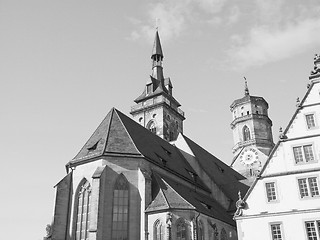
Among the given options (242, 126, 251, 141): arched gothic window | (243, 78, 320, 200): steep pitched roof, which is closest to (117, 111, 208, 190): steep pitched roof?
(243, 78, 320, 200): steep pitched roof

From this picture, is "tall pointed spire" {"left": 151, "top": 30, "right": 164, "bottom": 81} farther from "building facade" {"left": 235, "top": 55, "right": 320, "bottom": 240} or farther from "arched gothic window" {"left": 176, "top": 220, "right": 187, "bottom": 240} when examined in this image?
"building facade" {"left": 235, "top": 55, "right": 320, "bottom": 240}

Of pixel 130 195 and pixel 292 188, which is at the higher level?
pixel 130 195

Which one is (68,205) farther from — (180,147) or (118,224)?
(180,147)

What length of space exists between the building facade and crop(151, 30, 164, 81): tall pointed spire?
34.4 meters

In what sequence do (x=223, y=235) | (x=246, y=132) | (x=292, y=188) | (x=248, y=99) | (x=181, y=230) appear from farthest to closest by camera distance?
(x=248, y=99)
(x=246, y=132)
(x=223, y=235)
(x=181, y=230)
(x=292, y=188)

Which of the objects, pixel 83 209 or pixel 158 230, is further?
pixel 83 209

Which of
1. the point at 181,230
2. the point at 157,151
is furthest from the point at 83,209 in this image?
the point at 157,151

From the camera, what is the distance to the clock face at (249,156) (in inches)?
1984

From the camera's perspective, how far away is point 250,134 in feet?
170

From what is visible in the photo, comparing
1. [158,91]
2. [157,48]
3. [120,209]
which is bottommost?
[120,209]

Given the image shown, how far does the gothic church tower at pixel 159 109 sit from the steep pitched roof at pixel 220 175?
25.4 feet

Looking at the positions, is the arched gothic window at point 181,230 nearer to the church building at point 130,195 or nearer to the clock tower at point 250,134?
the church building at point 130,195

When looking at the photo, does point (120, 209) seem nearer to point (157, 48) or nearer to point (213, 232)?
point (213, 232)

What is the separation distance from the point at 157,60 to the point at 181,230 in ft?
120
